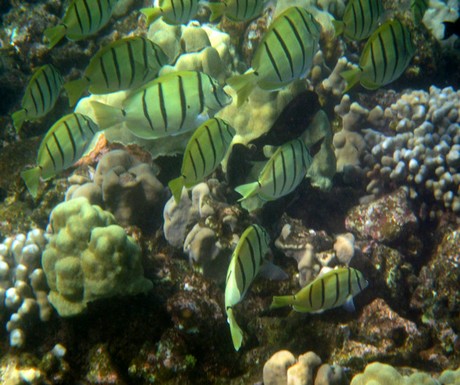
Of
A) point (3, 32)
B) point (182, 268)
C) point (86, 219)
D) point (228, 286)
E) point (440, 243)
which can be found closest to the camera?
point (228, 286)

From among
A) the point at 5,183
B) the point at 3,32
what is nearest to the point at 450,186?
the point at 5,183

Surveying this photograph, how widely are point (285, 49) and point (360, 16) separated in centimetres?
143

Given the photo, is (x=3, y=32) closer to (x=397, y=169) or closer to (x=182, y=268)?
(x=182, y=268)

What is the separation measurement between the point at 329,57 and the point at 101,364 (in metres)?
5.59

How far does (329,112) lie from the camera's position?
19.9 ft

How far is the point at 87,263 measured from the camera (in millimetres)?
3615

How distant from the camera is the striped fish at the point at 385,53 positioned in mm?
3502

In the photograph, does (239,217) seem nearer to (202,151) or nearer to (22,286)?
(202,151)

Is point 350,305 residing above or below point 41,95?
below

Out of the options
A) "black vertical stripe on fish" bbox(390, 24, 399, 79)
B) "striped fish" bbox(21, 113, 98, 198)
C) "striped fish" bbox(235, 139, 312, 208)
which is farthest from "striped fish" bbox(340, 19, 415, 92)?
"striped fish" bbox(21, 113, 98, 198)

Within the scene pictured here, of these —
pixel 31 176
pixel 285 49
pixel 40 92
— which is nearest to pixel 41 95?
pixel 40 92

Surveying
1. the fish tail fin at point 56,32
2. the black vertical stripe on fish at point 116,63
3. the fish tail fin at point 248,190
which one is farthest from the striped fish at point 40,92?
the fish tail fin at point 248,190

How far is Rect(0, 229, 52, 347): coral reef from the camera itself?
388cm

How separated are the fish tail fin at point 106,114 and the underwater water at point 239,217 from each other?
0.01 m
